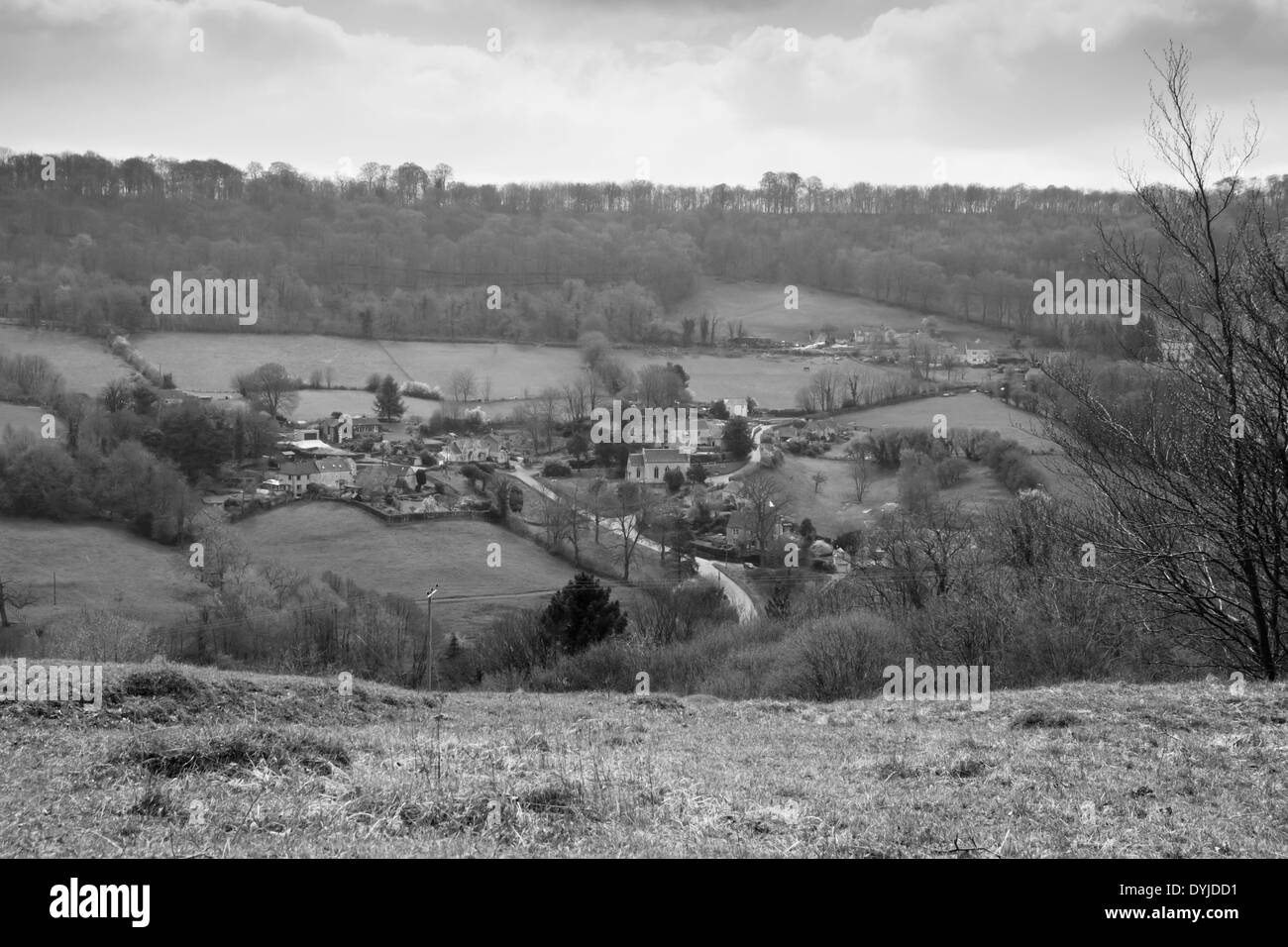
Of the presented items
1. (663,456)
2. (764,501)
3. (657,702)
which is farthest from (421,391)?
(657,702)

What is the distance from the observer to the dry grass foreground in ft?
19.0

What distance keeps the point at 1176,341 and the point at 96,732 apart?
14448mm

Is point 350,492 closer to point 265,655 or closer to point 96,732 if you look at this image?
point 265,655

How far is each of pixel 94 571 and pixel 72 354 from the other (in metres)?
44.1

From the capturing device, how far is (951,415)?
235ft

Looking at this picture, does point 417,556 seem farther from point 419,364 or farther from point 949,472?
point 419,364

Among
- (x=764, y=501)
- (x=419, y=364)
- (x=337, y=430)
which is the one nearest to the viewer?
(x=764, y=501)

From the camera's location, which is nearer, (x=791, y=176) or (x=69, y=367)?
(x=69, y=367)

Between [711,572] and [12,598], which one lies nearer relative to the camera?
[12,598]

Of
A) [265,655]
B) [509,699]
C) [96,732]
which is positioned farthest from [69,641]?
[96,732]

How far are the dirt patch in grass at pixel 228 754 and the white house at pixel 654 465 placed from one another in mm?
56909

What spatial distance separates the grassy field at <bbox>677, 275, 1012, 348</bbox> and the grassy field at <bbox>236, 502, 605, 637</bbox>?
51.4 m

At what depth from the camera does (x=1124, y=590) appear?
16141mm

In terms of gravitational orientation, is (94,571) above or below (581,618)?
below
